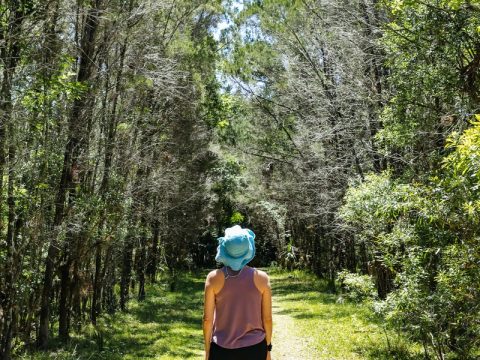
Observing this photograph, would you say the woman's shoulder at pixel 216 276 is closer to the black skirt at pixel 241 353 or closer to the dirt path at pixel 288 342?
the black skirt at pixel 241 353

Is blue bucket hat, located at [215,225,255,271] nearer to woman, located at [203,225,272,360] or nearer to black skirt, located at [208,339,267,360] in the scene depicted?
woman, located at [203,225,272,360]

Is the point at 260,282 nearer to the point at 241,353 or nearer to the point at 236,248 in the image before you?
the point at 236,248

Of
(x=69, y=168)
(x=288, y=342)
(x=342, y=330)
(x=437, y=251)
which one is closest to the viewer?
(x=437, y=251)

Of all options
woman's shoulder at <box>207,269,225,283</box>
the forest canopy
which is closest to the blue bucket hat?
woman's shoulder at <box>207,269,225,283</box>

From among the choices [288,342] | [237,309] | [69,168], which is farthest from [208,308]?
[288,342]

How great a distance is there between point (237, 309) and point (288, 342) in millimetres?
9386

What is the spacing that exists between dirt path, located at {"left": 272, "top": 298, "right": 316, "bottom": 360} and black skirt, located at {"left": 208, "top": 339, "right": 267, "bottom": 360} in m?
7.36

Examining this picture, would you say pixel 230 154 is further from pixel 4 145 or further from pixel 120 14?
pixel 4 145

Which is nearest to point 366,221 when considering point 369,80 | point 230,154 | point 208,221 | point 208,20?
point 369,80

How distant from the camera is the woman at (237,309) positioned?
4.06 m

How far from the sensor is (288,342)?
13.0 m

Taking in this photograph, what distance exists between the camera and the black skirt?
13.3 ft

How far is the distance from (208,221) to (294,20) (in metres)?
24.2

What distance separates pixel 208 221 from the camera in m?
41.3
